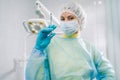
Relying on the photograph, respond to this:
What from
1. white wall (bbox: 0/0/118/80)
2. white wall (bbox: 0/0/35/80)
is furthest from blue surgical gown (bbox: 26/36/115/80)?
white wall (bbox: 0/0/35/80)

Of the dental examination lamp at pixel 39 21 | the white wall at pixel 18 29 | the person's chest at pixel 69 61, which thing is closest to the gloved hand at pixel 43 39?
the person's chest at pixel 69 61

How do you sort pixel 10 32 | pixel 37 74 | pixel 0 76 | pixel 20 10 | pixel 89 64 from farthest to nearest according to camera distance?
1. pixel 20 10
2. pixel 10 32
3. pixel 0 76
4. pixel 89 64
5. pixel 37 74

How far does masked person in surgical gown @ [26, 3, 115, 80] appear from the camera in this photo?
120 cm

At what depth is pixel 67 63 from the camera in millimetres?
1255

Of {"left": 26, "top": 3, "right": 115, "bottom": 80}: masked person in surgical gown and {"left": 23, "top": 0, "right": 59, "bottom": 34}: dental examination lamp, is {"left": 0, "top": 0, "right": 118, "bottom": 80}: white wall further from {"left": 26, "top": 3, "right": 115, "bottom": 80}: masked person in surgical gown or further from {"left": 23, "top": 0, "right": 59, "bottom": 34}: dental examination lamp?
{"left": 26, "top": 3, "right": 115, "bottom": 80}: masked person in surgical gown

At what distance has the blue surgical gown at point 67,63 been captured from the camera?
121cm

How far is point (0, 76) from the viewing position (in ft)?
5.74

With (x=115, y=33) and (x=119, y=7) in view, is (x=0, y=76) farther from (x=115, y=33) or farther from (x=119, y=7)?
(x=119, y=7)

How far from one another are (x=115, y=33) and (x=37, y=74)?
1.04m

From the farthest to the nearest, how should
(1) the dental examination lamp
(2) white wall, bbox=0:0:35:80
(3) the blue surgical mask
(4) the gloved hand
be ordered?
(2) white wall, bbox=0:0:35:80, (1) the dental examination lamp, (3) the blue surgical mask, (4) the gloved hand

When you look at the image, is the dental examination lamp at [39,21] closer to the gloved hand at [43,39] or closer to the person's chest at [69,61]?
the person's chest at [69,61]

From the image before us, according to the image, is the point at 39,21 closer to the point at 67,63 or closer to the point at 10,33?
the point at 10,33

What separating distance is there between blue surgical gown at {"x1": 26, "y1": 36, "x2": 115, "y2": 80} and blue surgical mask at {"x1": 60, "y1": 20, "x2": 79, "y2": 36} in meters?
0.06

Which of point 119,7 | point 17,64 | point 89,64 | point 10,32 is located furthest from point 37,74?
point 119,7
